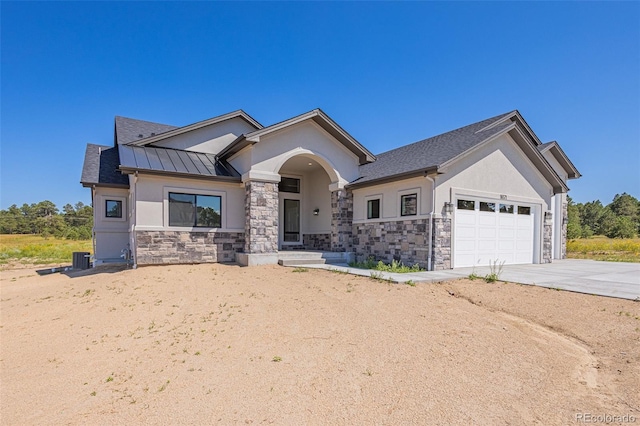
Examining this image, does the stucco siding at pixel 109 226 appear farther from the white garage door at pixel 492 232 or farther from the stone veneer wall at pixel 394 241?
the white garage door at pixel 492 232

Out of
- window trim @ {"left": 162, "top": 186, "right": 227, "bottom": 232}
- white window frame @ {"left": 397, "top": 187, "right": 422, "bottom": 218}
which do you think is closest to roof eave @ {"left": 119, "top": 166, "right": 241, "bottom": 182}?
window trim @ {"left": 162, "top": 186, "right": 227, "bottom": 232}

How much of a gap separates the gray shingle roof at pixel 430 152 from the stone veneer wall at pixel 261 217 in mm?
3509

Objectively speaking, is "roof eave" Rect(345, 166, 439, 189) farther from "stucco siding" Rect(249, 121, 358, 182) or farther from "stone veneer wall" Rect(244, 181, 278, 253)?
"stone veneer wall" Rect(244, 181, 278, 253)

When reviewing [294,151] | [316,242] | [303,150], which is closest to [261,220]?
[294,151]

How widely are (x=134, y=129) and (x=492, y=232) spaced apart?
15.7 m

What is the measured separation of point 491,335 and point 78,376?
5.67 metres

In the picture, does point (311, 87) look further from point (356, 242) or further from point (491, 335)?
point (491, 335)

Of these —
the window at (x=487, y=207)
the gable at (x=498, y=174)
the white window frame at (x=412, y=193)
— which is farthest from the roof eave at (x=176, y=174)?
the window at (x=487, y=207)

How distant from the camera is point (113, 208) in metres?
13.8

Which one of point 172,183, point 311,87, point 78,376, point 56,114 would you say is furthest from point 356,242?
point 56,114

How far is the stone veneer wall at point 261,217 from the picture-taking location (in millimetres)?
11891

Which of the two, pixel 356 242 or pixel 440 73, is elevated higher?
pixel 440 73

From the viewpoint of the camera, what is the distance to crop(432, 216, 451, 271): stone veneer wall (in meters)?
10.4

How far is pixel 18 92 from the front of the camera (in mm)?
13352
